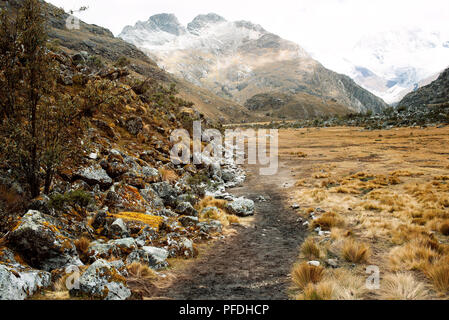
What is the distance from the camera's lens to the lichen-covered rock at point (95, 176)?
30.5 feet

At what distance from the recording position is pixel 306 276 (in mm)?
5676

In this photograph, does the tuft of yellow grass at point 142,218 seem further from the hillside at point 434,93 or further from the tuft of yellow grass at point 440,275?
the hillside at point 434,93

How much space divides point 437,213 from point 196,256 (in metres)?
9.50

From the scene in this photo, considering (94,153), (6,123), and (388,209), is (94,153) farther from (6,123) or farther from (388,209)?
(388,209)

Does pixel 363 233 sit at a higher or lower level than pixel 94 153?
lower

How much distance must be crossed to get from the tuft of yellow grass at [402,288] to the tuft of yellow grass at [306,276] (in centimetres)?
126

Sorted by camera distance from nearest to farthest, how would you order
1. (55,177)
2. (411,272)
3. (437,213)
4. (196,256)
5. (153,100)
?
1. (411,272)
2. (196,256)
3. (55,177)
4. (437,213)
5. (153,100)

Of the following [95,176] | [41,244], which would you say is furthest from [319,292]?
[95,176]

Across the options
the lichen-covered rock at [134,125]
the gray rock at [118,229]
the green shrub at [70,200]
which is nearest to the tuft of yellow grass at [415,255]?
the gray rock at [118,229]

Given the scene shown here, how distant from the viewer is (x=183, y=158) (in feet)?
57.1

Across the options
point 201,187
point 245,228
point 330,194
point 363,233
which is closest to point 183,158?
point 201,187

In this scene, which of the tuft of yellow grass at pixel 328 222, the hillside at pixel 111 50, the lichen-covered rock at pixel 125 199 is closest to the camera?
the lichen-covered rock at pixel 125 199

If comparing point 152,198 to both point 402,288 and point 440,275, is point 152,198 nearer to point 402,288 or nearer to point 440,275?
point 402,288

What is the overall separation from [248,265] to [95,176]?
6794mm
